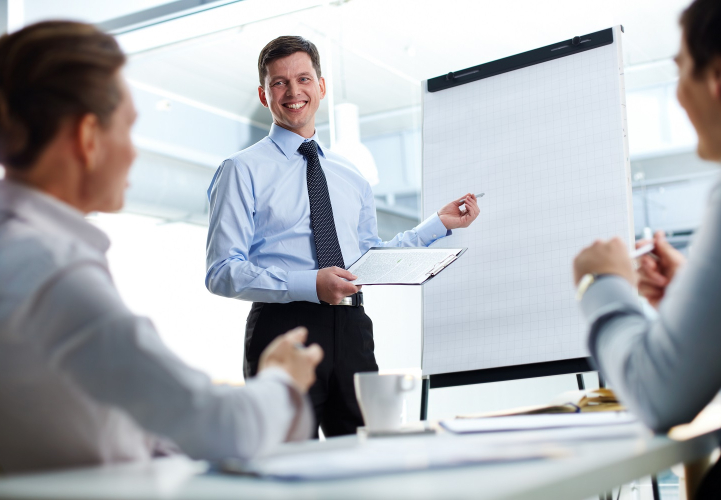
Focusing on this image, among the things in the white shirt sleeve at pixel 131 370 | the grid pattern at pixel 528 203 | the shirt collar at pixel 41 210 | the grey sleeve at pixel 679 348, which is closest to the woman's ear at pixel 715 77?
the grey sleeve at pixel 679 348

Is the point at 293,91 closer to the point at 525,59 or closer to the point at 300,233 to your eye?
the point at 300,233

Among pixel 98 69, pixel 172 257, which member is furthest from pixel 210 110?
pixel 98 69

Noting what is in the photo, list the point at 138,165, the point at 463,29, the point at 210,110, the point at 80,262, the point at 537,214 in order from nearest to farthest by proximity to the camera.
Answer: the point at 80,262 < the point at 537,214 < the point at 463,29 < the point at 138,165 < the point at 210,110

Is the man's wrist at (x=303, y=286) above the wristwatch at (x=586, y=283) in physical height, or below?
above

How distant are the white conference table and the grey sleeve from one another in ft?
0.19

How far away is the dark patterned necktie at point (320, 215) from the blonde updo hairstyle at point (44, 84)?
50.5 inches

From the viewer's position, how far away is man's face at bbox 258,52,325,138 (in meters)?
2.23

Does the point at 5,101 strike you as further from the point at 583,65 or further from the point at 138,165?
the point at 138,165

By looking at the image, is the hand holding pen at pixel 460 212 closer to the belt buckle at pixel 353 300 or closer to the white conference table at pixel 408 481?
the belt buckle at pixel 353 300

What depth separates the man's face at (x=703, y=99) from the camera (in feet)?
2.82

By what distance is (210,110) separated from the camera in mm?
6227

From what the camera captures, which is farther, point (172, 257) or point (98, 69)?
point (172, 257)

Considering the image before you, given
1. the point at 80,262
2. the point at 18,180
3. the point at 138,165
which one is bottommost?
the point at 80,262

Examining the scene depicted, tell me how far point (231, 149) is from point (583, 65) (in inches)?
181
